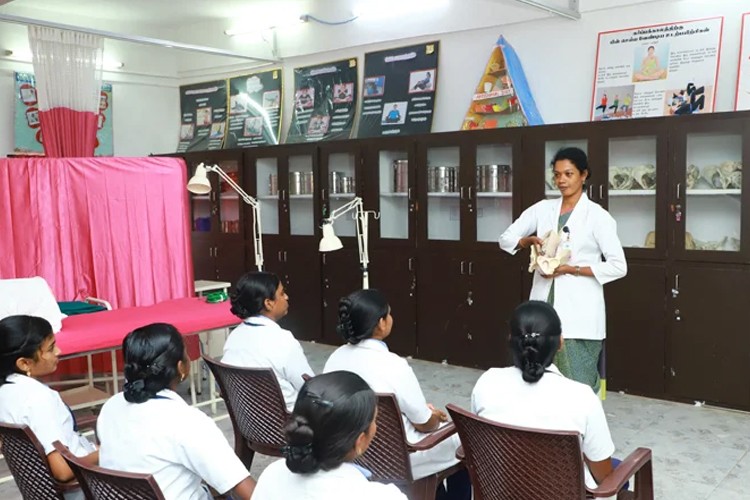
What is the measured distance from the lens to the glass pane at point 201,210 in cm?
756

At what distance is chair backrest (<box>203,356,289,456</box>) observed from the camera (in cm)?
258

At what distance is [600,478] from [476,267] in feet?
11.5

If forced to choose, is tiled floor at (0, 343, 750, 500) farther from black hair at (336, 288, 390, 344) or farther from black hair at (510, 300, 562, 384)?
black hair at (510, 300, 562, 384)

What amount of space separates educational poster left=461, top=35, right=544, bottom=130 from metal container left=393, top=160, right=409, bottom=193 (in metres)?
0.60

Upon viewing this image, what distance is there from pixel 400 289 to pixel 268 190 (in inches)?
75.8

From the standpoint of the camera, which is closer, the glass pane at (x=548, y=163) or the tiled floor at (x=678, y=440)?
the tiled floor at (x=678, y=440)

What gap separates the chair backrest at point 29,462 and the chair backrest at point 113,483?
0.72ft

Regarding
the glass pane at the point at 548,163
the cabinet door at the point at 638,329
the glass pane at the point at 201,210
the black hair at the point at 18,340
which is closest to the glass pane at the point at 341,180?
the glass pane at the point at 201,210

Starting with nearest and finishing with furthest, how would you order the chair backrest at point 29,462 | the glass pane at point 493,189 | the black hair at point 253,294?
the chair backrest at point 29,462 → the black hair at point 253,294 → the glass pane at point 493,189

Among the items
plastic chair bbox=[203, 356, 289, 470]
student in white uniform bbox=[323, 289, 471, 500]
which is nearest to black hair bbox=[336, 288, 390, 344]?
student in white uniform bbox=[323, 289, 471, 500]

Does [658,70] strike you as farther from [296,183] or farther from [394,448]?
[394,448]

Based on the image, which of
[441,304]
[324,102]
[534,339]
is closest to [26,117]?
[324,102]

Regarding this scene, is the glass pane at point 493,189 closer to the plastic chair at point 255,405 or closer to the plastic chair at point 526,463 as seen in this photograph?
the plastic chair at point 255,405

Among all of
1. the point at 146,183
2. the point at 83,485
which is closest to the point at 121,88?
the point at 146,183
